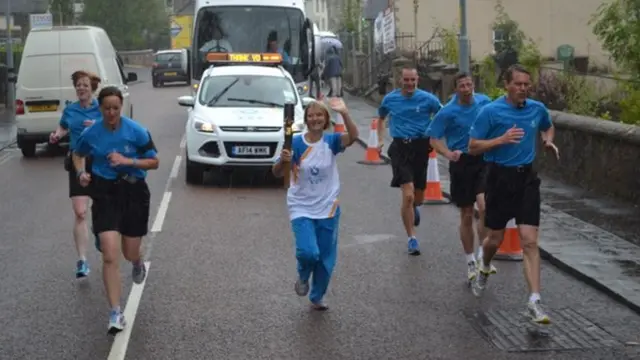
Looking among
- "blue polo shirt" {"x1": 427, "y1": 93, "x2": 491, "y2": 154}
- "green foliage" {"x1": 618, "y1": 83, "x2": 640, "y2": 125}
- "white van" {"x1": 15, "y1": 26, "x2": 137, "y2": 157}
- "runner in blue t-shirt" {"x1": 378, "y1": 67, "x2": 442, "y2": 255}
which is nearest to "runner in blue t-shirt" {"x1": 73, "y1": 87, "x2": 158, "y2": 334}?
"blue polo shirt" {"x1": 427, "y1": 93, "x2": 491, "y2": 154}

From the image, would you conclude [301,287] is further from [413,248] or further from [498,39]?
[498,39]

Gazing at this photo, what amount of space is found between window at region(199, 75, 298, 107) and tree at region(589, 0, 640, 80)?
474 cm

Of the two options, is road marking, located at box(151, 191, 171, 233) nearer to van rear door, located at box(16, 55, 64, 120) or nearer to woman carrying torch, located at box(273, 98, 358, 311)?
woman carrying torch, located at box(273, 98, 358, 311)

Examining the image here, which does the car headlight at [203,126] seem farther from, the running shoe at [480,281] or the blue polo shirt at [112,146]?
the blue polo shirt at [112,146]

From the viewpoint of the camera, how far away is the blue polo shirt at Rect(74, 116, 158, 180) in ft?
27.0

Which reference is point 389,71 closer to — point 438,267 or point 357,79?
point 357,79

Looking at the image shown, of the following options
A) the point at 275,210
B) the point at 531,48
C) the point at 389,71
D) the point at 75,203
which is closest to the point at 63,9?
the point at 389,71

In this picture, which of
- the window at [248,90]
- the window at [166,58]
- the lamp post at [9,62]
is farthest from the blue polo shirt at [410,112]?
the window at [166,58]

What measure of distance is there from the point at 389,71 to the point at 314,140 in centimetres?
2635

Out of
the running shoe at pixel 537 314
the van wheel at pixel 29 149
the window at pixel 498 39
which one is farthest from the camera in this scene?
the window at pixel 498 39

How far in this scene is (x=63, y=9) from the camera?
194 feet

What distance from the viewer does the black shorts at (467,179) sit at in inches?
387

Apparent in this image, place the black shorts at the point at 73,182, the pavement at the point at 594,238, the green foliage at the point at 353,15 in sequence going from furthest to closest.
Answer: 1. the green foliage at the point at 353,15
2. the pavement at the point at 594,238
3. the black shorts at the point at 73,182

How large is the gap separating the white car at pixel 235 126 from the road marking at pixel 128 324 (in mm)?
6621
